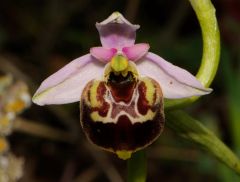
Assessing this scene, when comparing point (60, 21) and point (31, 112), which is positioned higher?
point (60, 21)

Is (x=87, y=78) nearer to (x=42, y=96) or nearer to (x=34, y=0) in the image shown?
(x=42, y=96)

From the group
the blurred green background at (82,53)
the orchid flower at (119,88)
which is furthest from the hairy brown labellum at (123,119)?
the blurred green background at (82,53)

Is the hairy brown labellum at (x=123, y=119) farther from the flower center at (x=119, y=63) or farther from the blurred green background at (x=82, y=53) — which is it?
the blurred green background at (x=82, y=53)

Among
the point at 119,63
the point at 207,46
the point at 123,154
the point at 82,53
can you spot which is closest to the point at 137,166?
the point at 123,154

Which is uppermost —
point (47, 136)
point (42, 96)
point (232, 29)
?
point (42, 96)

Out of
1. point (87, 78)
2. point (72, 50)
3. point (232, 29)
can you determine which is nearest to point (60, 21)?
point (72, 50)
